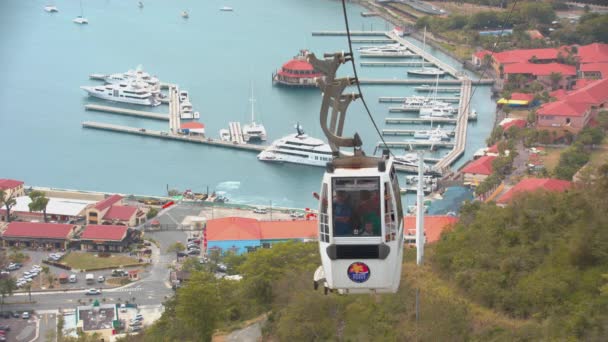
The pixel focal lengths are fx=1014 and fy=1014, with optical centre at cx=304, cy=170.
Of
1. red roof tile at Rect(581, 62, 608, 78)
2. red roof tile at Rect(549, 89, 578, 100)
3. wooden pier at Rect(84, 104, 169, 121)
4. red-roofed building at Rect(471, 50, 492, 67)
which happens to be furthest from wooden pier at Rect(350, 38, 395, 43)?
wooden pier at Rect(84, 104, 169, 121)

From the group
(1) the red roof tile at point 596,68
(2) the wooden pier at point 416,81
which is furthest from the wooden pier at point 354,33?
(1) the red roof tile at point 596,68

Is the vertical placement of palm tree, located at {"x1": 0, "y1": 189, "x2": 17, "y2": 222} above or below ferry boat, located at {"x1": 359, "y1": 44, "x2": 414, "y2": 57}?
below

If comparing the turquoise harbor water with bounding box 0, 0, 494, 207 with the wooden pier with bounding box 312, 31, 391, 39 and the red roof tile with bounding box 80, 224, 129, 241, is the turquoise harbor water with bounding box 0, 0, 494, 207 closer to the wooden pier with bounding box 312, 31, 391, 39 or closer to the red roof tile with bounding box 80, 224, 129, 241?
the wooden pier with bounding box 312, 31, 391, 39

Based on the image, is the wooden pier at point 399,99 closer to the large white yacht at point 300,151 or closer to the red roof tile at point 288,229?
the large white yacht at point 300,151

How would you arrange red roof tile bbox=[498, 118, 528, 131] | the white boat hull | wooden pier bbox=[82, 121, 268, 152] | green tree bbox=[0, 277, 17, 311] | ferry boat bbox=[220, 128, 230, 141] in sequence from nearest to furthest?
green tree bbox=[0, 277, 17, 311]
red roof tile bbox=[498, 118, 528, 131]
wooden pier bbox=[82, 121, 268, 152]
ferry boat bbox=[220, 128, 230, 141]
the white boat hull

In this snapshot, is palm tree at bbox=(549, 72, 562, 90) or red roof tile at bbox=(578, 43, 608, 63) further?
red roof tile at bbox=(578, 43, 608, 63)

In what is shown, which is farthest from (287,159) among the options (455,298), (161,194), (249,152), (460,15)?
(460,15)
